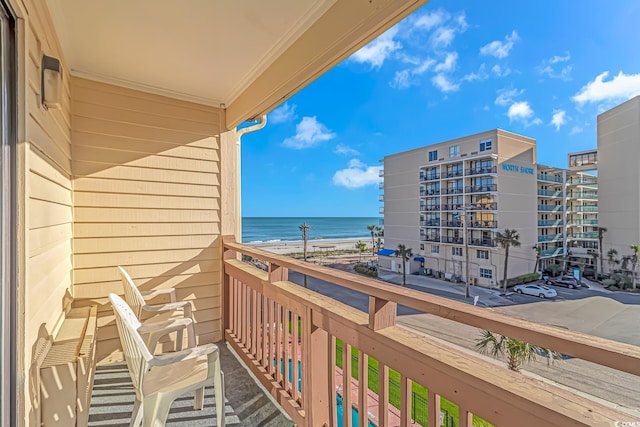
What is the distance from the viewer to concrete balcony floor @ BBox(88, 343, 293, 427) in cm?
182

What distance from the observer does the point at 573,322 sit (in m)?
1.19

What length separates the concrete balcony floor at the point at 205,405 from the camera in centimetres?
182

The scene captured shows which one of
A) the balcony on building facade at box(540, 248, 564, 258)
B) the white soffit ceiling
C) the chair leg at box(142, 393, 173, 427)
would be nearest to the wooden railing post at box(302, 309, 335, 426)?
the chair leg at box(142, 393, 173, 427)

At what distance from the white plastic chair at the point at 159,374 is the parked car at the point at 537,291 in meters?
1.71

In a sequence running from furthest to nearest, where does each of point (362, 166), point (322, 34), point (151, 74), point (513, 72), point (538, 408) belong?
point (362, 166) → point (513, 72) → point (151, 74) → point (322, 34) → point (538, 408)

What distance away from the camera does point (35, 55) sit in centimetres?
130

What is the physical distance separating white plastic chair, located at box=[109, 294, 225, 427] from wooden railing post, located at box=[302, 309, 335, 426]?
48 cm

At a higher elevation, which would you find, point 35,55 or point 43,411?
point 35,55

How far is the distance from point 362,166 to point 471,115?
233 centimetres

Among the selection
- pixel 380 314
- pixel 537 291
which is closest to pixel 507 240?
pixel 537 291

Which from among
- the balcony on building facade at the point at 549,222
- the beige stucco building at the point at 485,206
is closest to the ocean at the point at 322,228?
the beige stucco building at the point at 485,206

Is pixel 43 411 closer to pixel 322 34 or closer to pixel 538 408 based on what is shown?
pixel 538 408

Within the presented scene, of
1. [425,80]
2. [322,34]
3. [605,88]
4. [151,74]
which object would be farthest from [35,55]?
[425,80]

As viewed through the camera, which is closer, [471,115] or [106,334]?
[106,334]
